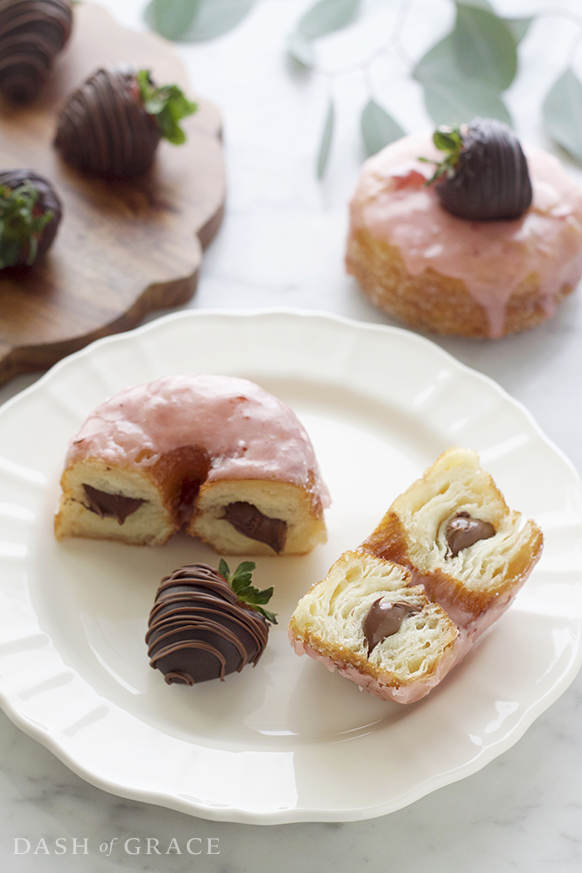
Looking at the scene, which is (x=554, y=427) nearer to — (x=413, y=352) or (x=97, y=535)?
(x=413, y=352)

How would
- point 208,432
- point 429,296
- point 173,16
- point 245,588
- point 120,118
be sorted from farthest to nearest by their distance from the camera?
point 173,16 → point 120,118 → point 429,296 → point 208,432 → point 245,588

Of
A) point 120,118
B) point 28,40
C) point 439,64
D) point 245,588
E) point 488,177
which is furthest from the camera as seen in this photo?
point 439,64

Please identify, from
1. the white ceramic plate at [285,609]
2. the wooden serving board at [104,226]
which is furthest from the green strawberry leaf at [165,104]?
the white ceramic plate at [285,609]

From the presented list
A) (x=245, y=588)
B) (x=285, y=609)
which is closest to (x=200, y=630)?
(x=245, y=588)

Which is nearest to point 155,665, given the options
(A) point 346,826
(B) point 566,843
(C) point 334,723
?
(C) point 334,723

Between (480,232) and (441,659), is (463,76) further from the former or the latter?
(441,659)
